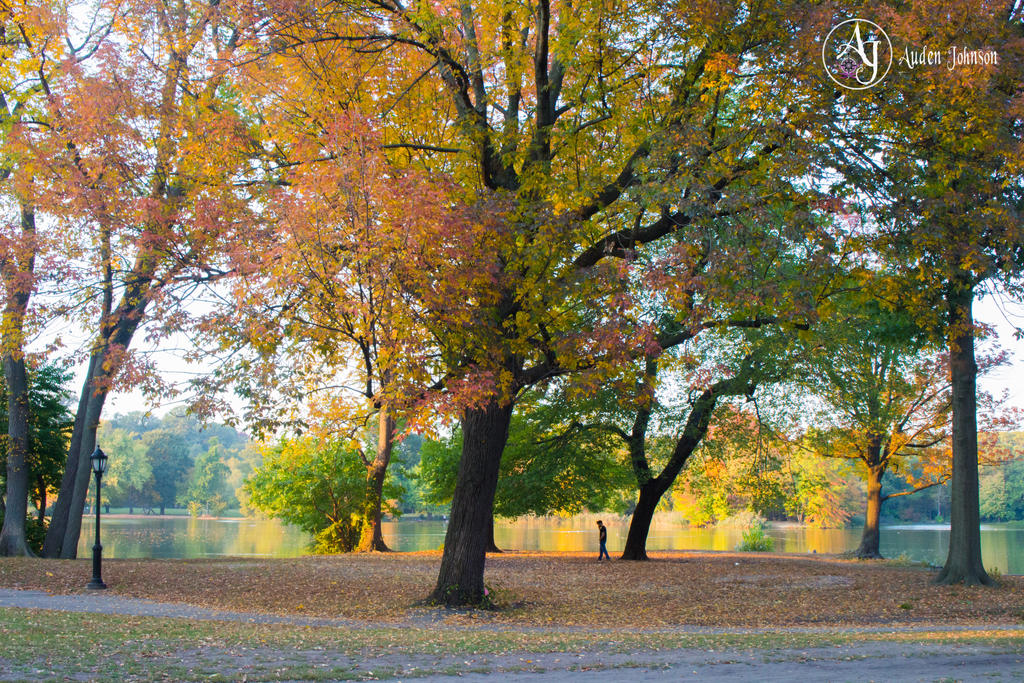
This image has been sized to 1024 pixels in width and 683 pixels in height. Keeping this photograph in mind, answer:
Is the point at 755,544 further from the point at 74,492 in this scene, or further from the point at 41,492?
the point at 41,492

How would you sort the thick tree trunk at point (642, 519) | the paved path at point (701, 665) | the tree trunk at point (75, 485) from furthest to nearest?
the thick tree trunk at point (642, 519), the tree trunk at point (75, 485), the paved path at point (701, 665)

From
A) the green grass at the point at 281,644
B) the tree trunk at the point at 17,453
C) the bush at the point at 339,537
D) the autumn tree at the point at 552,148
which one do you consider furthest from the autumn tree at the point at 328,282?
the bush at the point at 339,537

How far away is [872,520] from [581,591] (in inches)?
655

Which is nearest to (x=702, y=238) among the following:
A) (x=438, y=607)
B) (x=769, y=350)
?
(x=438, y=607)

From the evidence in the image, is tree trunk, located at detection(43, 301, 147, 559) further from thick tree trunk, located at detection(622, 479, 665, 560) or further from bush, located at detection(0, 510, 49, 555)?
thick tree trunk, located at detection(622, 479, 665, 560)

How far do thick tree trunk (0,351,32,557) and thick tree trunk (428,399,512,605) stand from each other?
40.9ft

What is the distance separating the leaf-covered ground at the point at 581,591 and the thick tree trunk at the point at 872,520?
246 inches

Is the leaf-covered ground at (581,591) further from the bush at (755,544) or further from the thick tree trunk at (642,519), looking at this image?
the bush at (755,544)

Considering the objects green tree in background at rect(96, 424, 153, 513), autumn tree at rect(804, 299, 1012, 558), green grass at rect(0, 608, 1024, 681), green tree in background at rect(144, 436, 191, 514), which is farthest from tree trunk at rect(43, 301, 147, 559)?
green tree in background at rect(144, 436, 191, 514)

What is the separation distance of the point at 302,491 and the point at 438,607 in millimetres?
17744

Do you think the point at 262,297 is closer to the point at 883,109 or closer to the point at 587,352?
the point at 587,352

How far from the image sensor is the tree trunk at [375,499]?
27.6 meters

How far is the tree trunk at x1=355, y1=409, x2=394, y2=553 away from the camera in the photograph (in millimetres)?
27625

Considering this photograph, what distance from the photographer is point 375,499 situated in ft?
93.0
